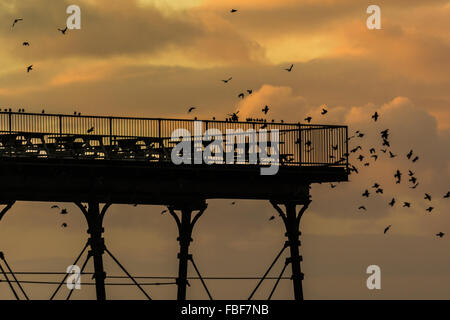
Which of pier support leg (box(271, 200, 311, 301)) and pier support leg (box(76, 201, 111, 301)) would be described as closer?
pier support leg (box(76, 201, 111, 301))

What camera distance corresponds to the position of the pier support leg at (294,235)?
80.7 m

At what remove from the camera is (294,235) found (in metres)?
81.0

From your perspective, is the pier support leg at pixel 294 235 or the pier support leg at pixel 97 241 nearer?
the pier support leg at pixel 97 241

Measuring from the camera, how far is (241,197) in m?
79.5

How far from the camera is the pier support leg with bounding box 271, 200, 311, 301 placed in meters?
80.7
